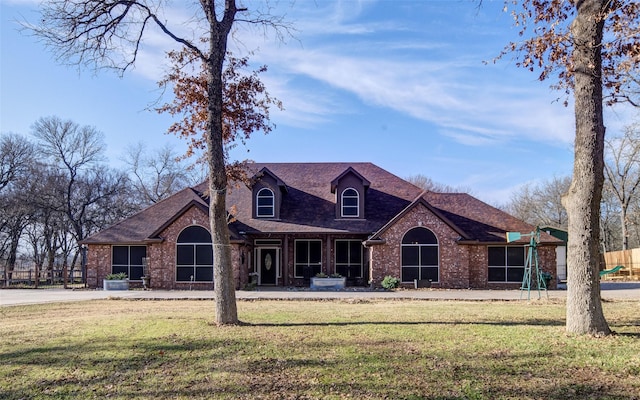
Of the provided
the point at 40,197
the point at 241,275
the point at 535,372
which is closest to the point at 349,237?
the point at 241,275

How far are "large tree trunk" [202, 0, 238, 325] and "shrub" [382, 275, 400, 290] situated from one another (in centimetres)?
1446

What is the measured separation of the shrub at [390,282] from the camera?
78.3 feet

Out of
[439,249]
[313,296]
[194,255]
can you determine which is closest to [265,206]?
[194,255]

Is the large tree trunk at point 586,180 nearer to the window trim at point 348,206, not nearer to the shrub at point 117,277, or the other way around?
the window trim at point 348,206

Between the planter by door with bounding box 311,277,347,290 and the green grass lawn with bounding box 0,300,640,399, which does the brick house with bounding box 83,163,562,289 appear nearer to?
the planter by door with bounding box 311,277,347,290

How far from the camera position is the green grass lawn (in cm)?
583

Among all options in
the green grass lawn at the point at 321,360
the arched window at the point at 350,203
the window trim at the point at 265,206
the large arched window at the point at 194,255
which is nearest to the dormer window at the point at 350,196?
the arched window at the point at 350,203

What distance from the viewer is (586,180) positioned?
28.7 feet

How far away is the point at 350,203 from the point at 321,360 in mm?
20547

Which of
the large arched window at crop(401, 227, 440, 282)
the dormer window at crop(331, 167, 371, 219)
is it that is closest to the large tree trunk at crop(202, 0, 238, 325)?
the large arched window at crop(401, 227, 440, 282)

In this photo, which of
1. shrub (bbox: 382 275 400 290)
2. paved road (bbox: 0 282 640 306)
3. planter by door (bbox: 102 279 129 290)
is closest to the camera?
paved road (bbox: 0 282 640 306)

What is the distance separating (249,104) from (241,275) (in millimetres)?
13949

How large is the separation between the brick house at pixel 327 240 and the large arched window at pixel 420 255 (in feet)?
0.16

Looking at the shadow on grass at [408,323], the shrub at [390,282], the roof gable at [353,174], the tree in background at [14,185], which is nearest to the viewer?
the shadow on grass at [408,323]
